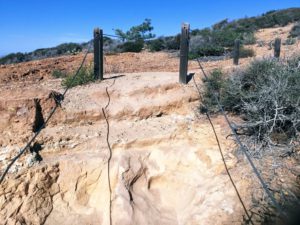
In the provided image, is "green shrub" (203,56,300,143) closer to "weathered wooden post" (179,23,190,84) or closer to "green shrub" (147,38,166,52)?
"weathered wooden post" (179,23,190,84)

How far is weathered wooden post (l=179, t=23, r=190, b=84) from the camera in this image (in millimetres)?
7047

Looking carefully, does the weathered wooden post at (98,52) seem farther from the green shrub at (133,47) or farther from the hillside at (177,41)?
the green shrub at (133,47)

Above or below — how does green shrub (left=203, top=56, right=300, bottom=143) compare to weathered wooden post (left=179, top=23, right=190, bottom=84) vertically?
below

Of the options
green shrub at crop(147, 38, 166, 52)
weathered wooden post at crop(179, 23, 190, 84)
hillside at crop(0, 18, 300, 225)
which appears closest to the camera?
hillside at crop(0, 18, 300, 225)

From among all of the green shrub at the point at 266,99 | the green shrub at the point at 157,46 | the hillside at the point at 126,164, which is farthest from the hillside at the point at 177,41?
the hillside at the point at 126,164

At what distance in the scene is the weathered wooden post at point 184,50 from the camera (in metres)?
7.05

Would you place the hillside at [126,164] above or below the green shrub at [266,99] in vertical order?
below

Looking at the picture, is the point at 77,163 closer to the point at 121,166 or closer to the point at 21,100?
the point at 121,166

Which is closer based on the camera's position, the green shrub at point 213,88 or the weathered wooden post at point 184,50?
the green shrub at point 213,88

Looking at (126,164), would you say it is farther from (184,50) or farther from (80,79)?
(184,50)

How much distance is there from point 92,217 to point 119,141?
4.27 ft

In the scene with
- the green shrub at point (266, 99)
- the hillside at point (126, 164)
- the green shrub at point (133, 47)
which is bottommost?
the hillside at point (126, 164)

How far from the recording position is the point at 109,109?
6.56 m

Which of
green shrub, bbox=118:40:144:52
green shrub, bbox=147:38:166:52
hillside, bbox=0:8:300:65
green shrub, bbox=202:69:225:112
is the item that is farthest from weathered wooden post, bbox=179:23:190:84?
green shrub, bbox=118:40:144:52
